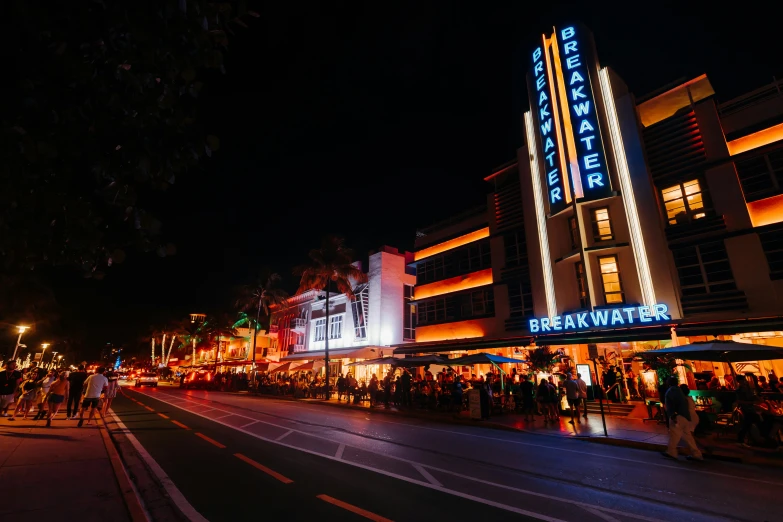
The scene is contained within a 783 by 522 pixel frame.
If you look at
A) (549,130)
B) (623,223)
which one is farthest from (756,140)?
(549,130)

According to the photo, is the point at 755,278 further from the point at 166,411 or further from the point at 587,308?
the point at 166,411

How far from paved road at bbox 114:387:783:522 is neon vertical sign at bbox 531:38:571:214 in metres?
14.4

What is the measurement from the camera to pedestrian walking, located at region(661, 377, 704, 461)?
30.4 feet

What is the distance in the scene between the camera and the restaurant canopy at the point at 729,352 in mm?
11648

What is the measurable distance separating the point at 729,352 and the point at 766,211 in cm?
824

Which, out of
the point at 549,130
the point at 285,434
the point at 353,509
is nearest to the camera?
the point at 353,509

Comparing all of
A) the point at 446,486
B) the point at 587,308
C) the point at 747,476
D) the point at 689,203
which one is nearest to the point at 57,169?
the point at 446,486

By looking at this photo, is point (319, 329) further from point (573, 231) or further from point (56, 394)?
point (56, 394)

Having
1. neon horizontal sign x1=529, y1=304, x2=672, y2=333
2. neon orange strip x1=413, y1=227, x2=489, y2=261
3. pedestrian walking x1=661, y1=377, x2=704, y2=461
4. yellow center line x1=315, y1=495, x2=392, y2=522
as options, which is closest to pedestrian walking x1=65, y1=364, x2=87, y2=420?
yellow center line x1=315, y1=495, x2=392, y2=522

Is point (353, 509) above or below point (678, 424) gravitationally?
below

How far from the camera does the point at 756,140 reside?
1716 centimetres

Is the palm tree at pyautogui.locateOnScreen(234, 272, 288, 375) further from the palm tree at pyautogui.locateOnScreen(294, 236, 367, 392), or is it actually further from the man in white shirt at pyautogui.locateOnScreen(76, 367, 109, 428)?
the man in white shirt at pyautogui.locateOnScreen(76, 367, 109, 428)

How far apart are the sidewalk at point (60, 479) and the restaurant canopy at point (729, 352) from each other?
15.2 meters

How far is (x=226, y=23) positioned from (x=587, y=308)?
836 inches
